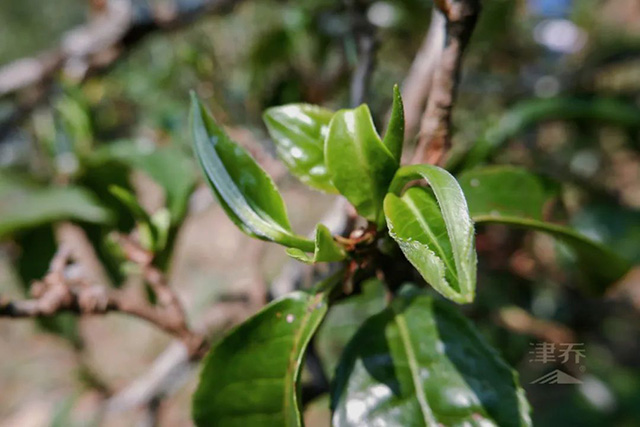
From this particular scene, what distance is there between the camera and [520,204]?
62cm

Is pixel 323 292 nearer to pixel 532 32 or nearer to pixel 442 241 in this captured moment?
pixel 442 241

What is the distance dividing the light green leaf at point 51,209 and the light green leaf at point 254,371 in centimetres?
56

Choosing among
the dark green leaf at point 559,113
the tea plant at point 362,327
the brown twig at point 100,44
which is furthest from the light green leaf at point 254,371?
the brown twig at point 100,44

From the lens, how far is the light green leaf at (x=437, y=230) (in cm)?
33

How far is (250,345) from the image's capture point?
0.51 metres

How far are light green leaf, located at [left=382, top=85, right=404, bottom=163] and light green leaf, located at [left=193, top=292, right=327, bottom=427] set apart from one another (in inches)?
6.4

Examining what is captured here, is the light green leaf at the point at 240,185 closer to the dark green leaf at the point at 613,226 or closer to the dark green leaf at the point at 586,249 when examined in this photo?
the dark green leaf at the point at 586,249

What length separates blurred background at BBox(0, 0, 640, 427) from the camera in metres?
0.99

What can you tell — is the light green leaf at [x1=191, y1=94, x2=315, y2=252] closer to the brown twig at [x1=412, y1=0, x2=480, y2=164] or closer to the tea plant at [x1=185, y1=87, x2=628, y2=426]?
the tea plant at [x1=185, y1=87, x2=628, y2=426]

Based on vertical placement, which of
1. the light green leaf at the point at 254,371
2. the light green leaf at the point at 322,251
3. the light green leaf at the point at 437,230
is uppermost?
the light green leaf at the point at 437,230

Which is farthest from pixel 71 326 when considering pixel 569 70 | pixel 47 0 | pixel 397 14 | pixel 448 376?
pixel 47 0

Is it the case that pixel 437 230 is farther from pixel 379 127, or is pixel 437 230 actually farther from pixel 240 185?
pixel 379 127

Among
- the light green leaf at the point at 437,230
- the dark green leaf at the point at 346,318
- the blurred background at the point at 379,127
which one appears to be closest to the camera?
the light green leaf at the point at 437,230

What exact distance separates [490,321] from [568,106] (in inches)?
21.1
